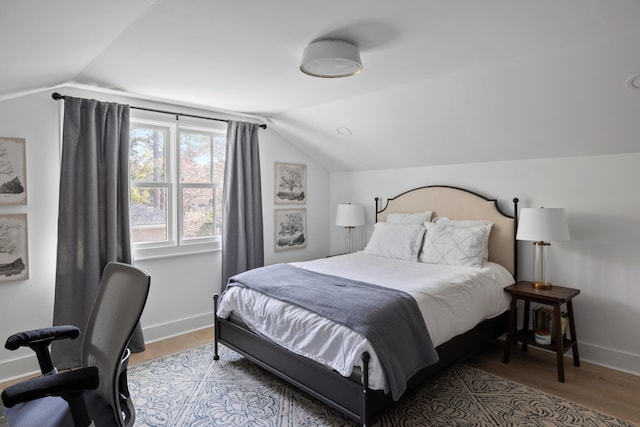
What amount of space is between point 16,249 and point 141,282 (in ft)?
7.06

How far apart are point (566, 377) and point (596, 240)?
110 centimetres

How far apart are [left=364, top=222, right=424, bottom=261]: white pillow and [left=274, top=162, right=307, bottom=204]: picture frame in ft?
4.00

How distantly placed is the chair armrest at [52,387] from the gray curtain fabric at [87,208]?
6.93 feet

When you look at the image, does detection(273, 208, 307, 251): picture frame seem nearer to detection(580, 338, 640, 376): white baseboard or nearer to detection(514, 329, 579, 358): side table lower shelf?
detection(514, 329, 579, 358): side table lower shelf

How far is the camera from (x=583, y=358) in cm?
315

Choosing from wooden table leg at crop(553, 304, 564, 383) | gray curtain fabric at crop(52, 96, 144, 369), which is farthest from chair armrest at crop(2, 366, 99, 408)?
wooden table leg at crop(553, 304, 564, 383)

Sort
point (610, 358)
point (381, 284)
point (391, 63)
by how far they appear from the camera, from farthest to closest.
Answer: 1. point (610, 358)
2. point (381, 284)
3. point (391, 63)

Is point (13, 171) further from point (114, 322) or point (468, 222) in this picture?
point (468, 222)

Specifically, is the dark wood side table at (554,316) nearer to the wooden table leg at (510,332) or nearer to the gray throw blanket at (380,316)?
the wooden table leg at (510,332)

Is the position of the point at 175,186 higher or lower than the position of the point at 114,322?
higher

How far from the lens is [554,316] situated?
288 centimetres

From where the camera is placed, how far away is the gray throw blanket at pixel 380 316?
2.09 metres

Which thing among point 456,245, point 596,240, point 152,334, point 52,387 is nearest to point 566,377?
point 596,240

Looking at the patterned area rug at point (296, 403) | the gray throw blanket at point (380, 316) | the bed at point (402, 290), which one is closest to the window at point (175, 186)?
the bed at point (402, 290)
